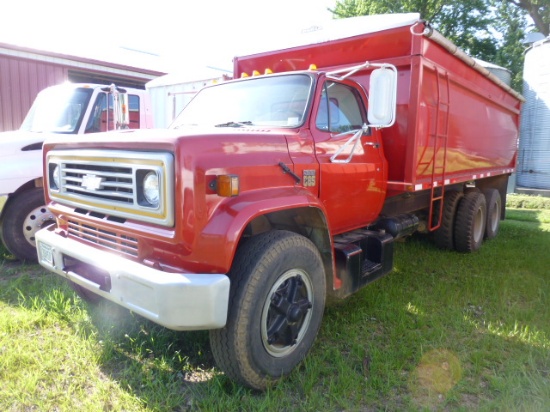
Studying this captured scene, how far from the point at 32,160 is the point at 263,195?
3613 mm

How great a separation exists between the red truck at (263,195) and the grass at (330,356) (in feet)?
0.98

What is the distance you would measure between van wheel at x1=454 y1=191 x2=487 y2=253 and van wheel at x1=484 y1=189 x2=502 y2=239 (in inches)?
28.7

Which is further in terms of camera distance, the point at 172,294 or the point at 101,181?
the point at 101,181

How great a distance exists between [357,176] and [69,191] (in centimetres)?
234

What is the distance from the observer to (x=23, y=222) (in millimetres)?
4891

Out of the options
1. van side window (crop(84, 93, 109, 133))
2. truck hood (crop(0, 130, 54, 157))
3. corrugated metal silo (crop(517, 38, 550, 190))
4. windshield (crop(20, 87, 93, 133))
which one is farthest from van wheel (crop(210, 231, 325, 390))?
corrugated metal silo (crop(517, 38, 550, 190))

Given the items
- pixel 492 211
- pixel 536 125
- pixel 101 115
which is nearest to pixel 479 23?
pixel 536 125

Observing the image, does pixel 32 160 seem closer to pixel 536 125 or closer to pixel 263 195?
pixel 263 195

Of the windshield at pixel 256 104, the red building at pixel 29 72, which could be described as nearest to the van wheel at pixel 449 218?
the windshield at pixel 256 104

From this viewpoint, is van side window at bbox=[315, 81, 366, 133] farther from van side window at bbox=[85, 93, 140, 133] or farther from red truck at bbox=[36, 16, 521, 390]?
van side window at bbox=[85, 93, 140, 133]

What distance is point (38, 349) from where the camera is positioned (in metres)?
3.14

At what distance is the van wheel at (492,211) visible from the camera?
278 inches

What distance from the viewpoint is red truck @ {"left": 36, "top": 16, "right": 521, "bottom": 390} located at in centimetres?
237

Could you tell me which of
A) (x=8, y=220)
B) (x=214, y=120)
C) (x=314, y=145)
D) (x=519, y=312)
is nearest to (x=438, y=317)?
(x=519, y=312)
